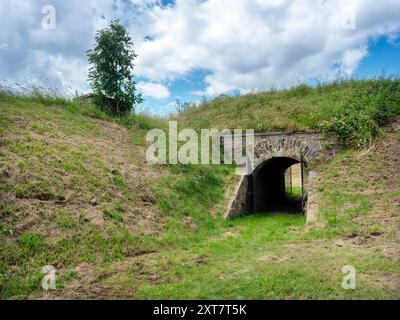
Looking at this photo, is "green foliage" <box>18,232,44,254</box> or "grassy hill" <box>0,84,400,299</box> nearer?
"grassy hill" <box>0,84,400,299</box>

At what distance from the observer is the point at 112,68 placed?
14.8 meters

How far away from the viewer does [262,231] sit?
11172 mm

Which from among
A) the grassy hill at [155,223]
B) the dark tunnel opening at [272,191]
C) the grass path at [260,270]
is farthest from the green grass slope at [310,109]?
the grass path at [260,270]

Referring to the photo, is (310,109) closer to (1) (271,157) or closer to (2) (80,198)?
(1) (271,157)

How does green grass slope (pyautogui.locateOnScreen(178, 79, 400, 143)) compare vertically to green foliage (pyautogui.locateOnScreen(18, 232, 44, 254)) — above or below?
above

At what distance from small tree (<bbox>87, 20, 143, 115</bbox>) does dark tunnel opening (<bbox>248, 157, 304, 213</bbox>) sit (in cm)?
653

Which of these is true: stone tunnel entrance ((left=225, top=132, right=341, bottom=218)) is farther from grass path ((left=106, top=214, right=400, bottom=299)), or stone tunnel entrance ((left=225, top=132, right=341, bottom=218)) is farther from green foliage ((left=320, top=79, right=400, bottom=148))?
grass path ((left=106, top=214, right=400, bottom=299))

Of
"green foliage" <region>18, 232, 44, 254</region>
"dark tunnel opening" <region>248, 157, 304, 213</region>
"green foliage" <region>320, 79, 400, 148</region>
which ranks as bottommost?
"green foliage" <region>18, 232, 44, 254</region>

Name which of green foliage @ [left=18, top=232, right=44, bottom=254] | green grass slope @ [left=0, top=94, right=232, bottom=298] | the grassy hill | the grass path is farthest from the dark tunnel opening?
green foliage @ [left=18, top=232, right=44, bottom=254]

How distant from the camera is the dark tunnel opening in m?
15.4
